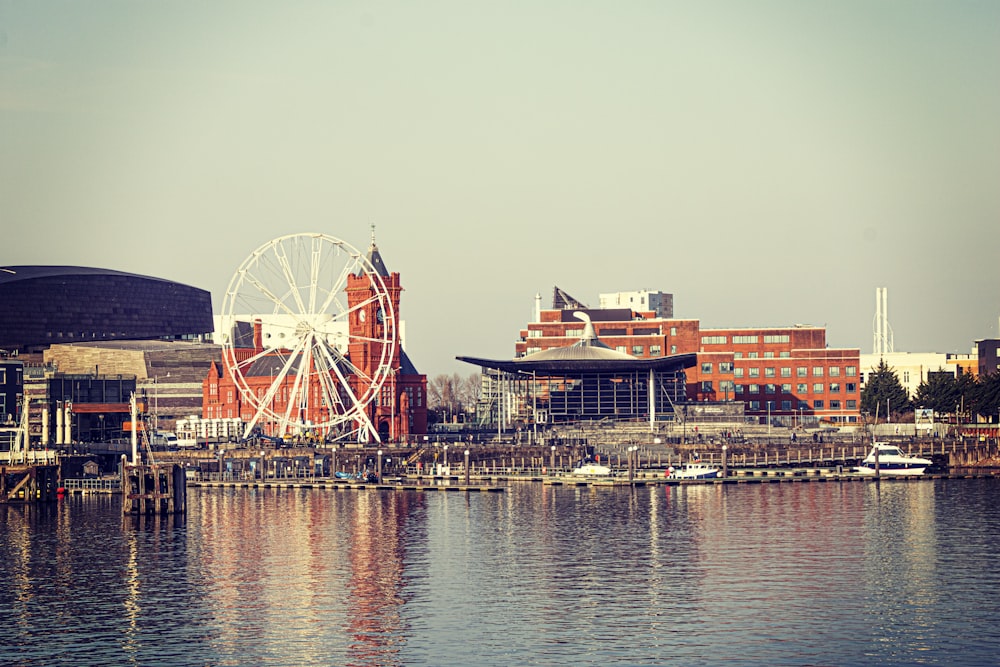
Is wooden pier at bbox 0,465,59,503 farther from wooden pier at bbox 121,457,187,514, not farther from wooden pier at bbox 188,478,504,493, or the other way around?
wooden pier at bbox 188,478,504,493

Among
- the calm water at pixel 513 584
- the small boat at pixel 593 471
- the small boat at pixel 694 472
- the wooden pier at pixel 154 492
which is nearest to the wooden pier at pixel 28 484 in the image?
the calm water at pixel 513 584

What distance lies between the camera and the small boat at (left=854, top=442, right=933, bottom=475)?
18100 centimetres

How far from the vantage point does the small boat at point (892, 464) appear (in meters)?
181

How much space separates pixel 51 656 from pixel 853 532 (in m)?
67.2

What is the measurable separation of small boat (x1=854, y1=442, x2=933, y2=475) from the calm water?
29.5 metres

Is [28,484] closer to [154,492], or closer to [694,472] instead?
[154,492]

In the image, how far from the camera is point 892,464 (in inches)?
7210

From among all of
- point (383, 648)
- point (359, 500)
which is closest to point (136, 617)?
point (383, 648)

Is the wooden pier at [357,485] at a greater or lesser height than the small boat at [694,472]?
lesser

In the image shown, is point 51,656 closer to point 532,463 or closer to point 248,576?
point 248,576

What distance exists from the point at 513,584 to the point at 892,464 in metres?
95.0

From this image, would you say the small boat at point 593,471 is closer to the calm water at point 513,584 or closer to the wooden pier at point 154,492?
the calm water at point 513,584

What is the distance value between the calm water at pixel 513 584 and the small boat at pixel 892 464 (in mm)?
29468

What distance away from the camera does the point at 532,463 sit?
193625 millimetres
